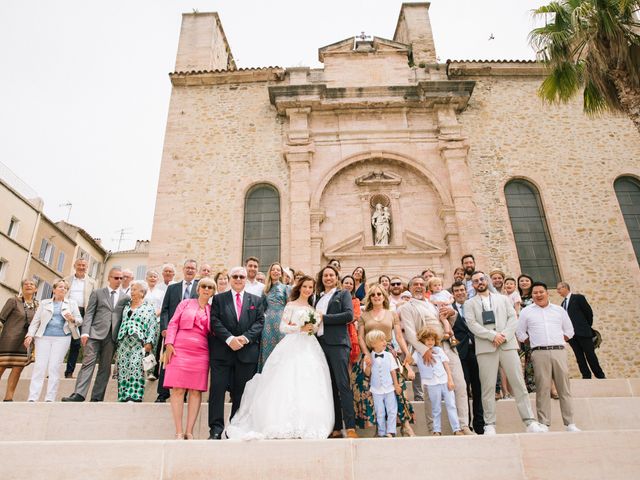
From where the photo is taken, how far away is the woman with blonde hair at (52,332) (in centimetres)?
597

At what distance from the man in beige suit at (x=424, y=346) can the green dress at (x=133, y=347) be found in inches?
129

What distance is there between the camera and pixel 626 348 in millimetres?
11453

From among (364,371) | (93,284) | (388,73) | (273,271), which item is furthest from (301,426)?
(388,73)

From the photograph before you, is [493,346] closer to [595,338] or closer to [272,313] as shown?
[272,313]

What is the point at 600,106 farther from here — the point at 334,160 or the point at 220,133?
the point at 220,133

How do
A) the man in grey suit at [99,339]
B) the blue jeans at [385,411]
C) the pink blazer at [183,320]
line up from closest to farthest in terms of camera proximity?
the blue jeans at [385,411]
the pink blazer at [183,320]
the man in grey suit at [99,339]

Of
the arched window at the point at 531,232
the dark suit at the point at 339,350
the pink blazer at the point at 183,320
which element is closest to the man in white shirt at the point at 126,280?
the pink blazer at the point at 183,320

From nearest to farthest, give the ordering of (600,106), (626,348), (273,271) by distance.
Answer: (273,271) < (600,106) < (626,348)

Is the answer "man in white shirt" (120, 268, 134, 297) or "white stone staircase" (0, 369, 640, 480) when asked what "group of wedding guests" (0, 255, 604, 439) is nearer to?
"white stone staircase" (0, 369, 640, 480)

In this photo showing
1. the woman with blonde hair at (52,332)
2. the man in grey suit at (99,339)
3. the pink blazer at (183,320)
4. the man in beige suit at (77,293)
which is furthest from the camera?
the man in beige suit at (77,293)

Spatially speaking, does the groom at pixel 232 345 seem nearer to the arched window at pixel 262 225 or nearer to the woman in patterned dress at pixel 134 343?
the woman in patterned dress at pixel 134 343

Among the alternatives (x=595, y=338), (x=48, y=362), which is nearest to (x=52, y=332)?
(x=48, y=362)

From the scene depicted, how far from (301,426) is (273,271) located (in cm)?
212

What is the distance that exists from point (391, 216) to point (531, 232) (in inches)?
161
